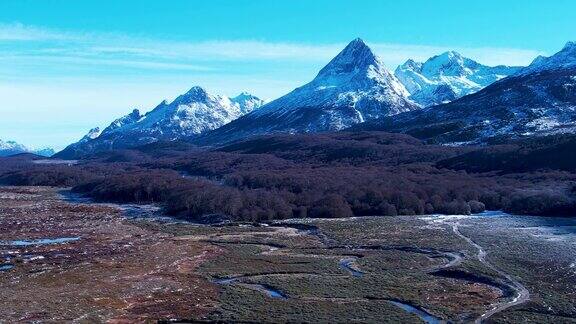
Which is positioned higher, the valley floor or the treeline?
the treeline

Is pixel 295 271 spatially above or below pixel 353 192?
below

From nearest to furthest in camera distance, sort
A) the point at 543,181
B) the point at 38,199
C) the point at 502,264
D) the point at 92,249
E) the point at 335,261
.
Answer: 1. the point at 502,264
2. the point at 335,261
3. the point at 92,249
4. the point at 543,181
5. the point at 38,199

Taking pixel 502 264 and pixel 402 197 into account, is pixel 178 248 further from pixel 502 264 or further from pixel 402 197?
pixel 402 197

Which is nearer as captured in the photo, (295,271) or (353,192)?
(295,271)

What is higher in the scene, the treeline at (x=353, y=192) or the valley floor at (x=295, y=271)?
the treeline at (x=353, y=192)

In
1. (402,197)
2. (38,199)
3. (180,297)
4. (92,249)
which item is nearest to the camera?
(180,297)

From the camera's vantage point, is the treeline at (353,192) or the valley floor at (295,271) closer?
the valley floor at (295,271)

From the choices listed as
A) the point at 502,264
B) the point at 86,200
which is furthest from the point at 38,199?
the point at 502,264

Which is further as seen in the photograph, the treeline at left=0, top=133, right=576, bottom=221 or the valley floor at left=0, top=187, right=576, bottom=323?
the treeline at left=0, top=133, right=576, bottom=221
